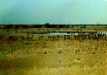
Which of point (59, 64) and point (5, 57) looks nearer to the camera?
point (59, 64)

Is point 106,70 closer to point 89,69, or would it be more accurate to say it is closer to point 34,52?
point 89,69

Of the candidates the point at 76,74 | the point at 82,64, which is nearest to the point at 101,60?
the point at 82,64

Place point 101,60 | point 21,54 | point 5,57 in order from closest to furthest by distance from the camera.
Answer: point 101,60
point 5,57
point 21,54

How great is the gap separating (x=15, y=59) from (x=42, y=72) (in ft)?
14.7

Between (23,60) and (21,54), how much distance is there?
2496 mm

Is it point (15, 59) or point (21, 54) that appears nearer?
point (15, 59)

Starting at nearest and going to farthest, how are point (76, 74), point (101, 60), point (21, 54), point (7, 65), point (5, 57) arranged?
1. point (76, 74)
2. point (7, 65)
3. point (101, 60)
4. point (5, 57)
5. point (21, 54)

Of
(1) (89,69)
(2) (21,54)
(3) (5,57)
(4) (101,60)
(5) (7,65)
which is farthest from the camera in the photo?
(2) (21,54)

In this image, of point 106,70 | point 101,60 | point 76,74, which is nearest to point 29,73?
point 76,74

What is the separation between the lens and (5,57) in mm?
21812

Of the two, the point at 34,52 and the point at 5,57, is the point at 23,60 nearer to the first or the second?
the point at 5,57

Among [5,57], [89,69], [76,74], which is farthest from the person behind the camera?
[5,57]

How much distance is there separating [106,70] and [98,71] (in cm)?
45

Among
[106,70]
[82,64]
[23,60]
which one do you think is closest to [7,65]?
[23,60]
